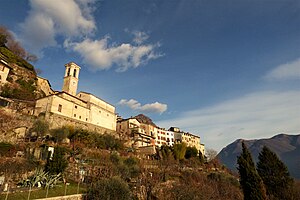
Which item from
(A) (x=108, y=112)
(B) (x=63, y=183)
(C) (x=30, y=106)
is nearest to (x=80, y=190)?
(B) (x=63, y=183)

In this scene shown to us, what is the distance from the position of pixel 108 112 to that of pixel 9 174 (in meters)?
33.6

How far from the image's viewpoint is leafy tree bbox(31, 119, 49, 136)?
32531 millimetres

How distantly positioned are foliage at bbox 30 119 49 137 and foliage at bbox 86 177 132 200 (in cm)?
1775

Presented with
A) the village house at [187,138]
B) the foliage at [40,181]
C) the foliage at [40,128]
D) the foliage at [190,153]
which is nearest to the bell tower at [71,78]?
the foliage at [40,128]

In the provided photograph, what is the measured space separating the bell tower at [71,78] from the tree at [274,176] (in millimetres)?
45338

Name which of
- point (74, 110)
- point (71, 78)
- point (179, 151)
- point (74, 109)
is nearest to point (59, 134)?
point (74, 110)

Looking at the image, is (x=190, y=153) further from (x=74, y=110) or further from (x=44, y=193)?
(x=44, y=193)

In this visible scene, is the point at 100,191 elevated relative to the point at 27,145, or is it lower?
lower

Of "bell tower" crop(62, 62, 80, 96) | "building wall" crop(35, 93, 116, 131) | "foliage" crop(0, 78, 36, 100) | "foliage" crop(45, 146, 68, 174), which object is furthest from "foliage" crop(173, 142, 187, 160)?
"foliage" crop(0, 78, 36, 100)

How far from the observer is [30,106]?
1513 inches

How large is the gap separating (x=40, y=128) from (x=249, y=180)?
2973 centimetres

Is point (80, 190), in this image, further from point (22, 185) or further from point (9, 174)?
point (9, 174)

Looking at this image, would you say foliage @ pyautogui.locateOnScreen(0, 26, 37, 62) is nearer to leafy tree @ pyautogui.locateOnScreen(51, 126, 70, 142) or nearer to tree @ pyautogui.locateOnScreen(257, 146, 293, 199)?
leafy tree @ pyautogui.locateOnScreen(51, 126, 70, 142)

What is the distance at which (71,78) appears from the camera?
180 feet
